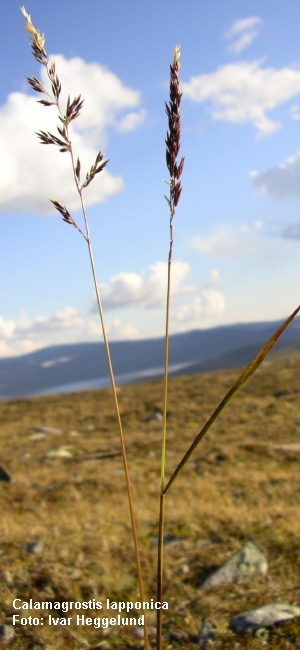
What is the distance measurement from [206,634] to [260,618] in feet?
1.33

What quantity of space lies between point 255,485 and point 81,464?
546 centimetres

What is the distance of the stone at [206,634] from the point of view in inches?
141

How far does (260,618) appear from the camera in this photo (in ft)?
12.4

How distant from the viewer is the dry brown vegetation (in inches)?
167

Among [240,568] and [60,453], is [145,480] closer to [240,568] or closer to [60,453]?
[60,453]

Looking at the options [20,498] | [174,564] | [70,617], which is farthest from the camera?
[20,498]

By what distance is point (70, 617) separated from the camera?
13.4 feet

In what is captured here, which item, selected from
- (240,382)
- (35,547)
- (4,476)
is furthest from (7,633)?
(4,476)

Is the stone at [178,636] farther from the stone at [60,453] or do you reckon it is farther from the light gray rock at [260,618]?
the stone at [60,453]

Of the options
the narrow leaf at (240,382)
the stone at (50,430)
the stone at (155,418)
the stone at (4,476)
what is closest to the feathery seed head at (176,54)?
the narrow leaf at (240,382)

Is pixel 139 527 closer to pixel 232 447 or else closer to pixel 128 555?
pixel 128 555

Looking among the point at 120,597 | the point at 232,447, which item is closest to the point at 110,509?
the point at 120,597

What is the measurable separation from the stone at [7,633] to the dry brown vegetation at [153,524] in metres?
0.08

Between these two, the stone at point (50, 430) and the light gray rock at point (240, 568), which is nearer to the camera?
the light gray rock at point (240, 568)
